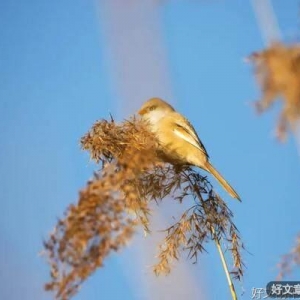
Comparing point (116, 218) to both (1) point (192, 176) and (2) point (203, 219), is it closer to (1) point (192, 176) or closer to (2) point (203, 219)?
(2) point (203, 219)

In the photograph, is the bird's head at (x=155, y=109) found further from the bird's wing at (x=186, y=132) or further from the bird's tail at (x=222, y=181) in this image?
the bird's tail at (x=222, y=181)

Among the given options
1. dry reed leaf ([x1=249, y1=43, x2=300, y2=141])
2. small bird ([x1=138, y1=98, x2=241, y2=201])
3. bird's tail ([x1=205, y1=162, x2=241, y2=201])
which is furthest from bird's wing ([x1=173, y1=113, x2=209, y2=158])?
dry reed leaf ([x1=249, y1=43, x2=300, y2=141])

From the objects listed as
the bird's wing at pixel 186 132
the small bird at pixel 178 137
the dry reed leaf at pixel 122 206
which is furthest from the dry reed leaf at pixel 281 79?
the bird's wing at pixel 186 132

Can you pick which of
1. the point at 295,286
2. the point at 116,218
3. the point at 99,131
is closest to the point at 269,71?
the point at 116,218

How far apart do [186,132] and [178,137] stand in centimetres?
15

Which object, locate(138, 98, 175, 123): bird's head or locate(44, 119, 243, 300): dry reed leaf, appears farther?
locate(138, 98, 175, 123): bird's head

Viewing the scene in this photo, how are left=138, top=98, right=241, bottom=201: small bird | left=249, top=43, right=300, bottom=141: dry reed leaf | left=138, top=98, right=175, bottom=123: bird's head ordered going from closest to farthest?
1. left=249, top=43, right=300, bottom=141: dry reed leaf
2. left=138, top=98, right=241, bottom=201: small bird
3. left=138, top=98, right=175, bottom=123: bird's head

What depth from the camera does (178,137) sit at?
348 centimetres

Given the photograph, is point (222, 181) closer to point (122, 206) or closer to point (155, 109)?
point (155, 109)

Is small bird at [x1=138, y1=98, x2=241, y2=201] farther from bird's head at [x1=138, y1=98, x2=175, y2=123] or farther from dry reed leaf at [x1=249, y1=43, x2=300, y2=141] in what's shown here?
dry reed leaf at [x1=249, y1=43, x2=300, y2=141]

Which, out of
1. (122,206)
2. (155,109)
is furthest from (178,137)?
(122,206)

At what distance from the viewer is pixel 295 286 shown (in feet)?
5.84

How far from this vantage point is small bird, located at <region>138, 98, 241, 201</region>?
323 centimetres

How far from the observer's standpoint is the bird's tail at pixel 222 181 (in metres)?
3.28
